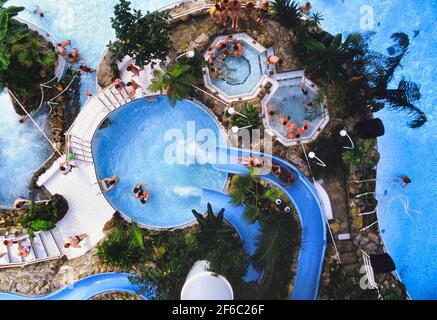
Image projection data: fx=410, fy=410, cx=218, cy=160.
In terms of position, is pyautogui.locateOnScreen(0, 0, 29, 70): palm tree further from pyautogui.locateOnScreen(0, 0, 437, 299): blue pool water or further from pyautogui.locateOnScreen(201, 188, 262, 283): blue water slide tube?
pyautogui.locateOnScreen(201, 188, 262, 283): blue water slide tube

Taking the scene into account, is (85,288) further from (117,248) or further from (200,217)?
(200,217)

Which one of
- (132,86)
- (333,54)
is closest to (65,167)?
(132,86)

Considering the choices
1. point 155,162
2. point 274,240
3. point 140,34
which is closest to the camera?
point 274,240

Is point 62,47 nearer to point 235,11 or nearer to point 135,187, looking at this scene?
point 135,187

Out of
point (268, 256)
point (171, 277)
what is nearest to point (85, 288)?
point (171, 277)

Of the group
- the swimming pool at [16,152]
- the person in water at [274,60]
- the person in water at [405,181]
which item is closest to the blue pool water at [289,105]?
the person in water at [274,60]

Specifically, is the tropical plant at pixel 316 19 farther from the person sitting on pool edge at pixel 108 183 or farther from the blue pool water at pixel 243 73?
the person sitting on pool edge at pixel 108 183

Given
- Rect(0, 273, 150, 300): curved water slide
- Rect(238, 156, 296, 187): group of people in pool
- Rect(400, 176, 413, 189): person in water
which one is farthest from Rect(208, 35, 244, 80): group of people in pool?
Rect(0, 273, 150, 300): curved water slide
